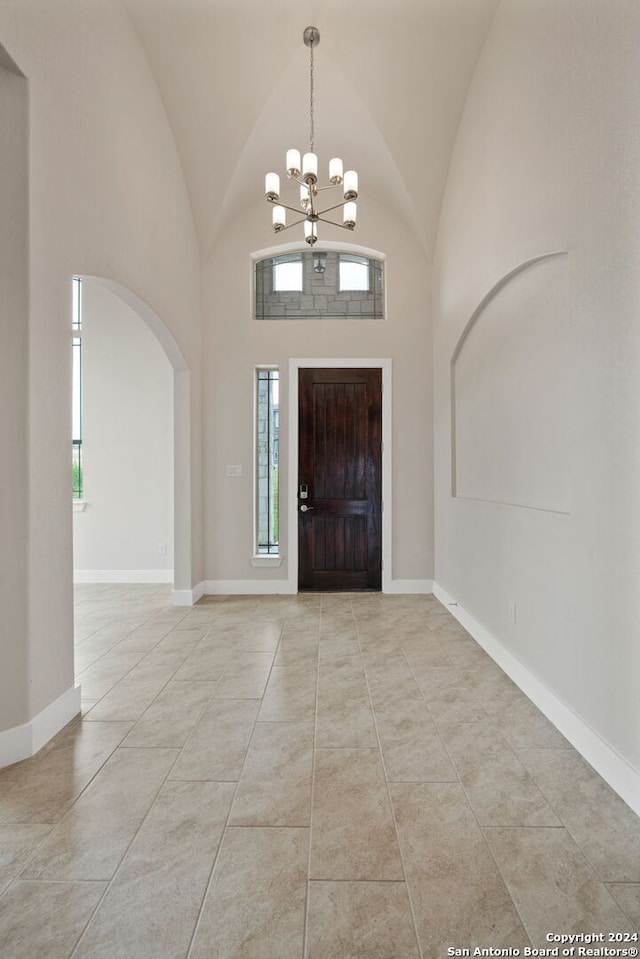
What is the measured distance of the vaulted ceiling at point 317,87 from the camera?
328cm

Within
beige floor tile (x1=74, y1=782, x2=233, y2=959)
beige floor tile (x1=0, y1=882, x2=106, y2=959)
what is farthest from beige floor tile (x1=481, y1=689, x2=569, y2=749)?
beige floor tile (x1=0, y1=882, x2=106, y2=959)

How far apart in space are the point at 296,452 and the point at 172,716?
2.99 meters

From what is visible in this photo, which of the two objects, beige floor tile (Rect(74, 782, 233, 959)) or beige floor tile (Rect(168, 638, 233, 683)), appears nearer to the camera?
beige floor tile (Rect(74, 782, 233, 959))

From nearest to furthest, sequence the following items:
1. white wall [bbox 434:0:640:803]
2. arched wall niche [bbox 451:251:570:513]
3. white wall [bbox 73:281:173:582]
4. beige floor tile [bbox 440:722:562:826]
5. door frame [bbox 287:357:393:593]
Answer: beige floor tile [bbox 440:722:562:826], white wall [bbox 434:0:640:803], arched wall niche [bbox 451:251:570:513], door frame [bbox 287:357:393:593], white wall [bbox 73:281:173:582]

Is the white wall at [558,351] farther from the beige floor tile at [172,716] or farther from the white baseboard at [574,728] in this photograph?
the beige floor tile at [172,716]

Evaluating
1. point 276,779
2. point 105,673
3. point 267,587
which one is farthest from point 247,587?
point 276,779

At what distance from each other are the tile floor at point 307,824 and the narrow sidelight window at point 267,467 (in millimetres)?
2137

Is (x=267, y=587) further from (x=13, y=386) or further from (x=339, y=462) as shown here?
(x=13, y=386)

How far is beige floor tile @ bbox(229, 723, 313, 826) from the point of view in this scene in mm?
1709

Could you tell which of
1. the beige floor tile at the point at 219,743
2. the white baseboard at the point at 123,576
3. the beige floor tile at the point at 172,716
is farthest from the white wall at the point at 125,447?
the beige floor tile at the point at 219,743

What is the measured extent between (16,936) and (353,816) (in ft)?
3.35

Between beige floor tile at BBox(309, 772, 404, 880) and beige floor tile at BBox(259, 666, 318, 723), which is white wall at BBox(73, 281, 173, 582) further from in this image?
beige floor tile at BBox(309, 772, 404, 880)

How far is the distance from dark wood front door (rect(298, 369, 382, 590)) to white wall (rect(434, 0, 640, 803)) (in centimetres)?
132

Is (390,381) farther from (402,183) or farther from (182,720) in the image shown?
(182,720)
